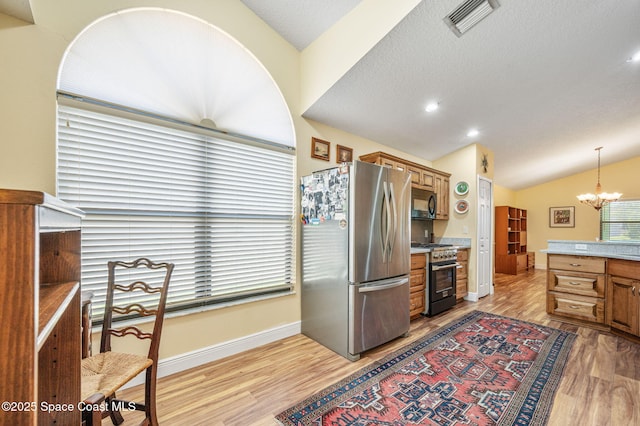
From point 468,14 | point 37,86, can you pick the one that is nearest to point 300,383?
point 37,86

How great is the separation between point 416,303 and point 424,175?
6.69 ft

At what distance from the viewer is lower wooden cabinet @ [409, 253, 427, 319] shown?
321 cm

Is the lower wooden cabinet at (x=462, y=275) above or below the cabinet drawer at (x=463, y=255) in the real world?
below

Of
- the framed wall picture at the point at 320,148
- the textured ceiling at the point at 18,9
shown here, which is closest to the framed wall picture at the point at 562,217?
the framed wall picture at the point at 320,148

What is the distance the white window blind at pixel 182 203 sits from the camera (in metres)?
1.79

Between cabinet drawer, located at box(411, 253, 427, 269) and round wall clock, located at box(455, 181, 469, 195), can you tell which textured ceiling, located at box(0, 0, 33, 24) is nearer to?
cabinet drawer, located at box(411, 253, 427, 269)

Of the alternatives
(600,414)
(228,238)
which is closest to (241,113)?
(228,238)

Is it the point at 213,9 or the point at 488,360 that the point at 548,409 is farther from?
the point at 213,9

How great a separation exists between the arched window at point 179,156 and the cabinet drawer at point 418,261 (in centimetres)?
154

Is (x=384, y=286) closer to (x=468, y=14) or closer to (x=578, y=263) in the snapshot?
(x=468, y=14)

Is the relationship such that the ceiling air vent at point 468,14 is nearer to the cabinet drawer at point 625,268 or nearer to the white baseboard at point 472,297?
the cabinet drawer at point 625,268

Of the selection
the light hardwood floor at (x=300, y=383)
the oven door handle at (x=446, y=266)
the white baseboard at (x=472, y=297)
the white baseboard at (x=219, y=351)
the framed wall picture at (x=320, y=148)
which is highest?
the framed wall picture at (x=320, y=148)

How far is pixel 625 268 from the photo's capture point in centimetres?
283

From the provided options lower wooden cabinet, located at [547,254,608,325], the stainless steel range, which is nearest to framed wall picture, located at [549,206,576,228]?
lower wooden cabinet, located at [547,254,608,325]
